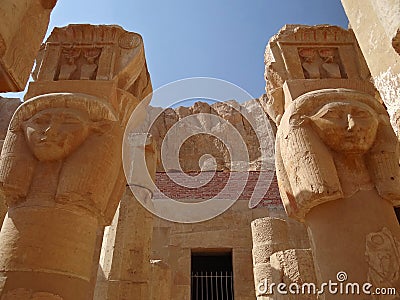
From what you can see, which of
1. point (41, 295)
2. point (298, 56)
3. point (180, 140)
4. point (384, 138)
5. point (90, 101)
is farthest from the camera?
point (180, 140)

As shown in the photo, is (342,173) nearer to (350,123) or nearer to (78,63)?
(350,123)

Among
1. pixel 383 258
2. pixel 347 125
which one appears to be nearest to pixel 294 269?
pixel 383 258

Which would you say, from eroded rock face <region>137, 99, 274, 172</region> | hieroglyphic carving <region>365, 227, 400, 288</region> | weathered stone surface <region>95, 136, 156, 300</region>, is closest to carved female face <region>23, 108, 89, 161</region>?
hieroglyphic carving <region>365, 227, 400, 288</region>

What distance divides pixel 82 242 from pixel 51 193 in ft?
1.55

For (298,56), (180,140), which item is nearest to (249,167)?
(180,140)

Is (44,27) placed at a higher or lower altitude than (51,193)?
higher

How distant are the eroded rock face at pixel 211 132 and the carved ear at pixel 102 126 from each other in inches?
575

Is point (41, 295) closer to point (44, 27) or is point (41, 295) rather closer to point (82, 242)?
point (82, 242)

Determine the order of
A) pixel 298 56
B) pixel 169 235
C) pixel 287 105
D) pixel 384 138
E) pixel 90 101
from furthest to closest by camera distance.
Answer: pixel 169 235
pixel 298 56
pixel 287 105
pixel 90 101
pixel 384 138

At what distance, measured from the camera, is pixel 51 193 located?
10.1 ft

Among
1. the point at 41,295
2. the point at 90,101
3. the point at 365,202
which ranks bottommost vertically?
the point at 41,295

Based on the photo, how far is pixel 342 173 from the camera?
3.21m

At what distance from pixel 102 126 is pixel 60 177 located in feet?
2.06

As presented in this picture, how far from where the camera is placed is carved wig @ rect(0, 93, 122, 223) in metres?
3.07
